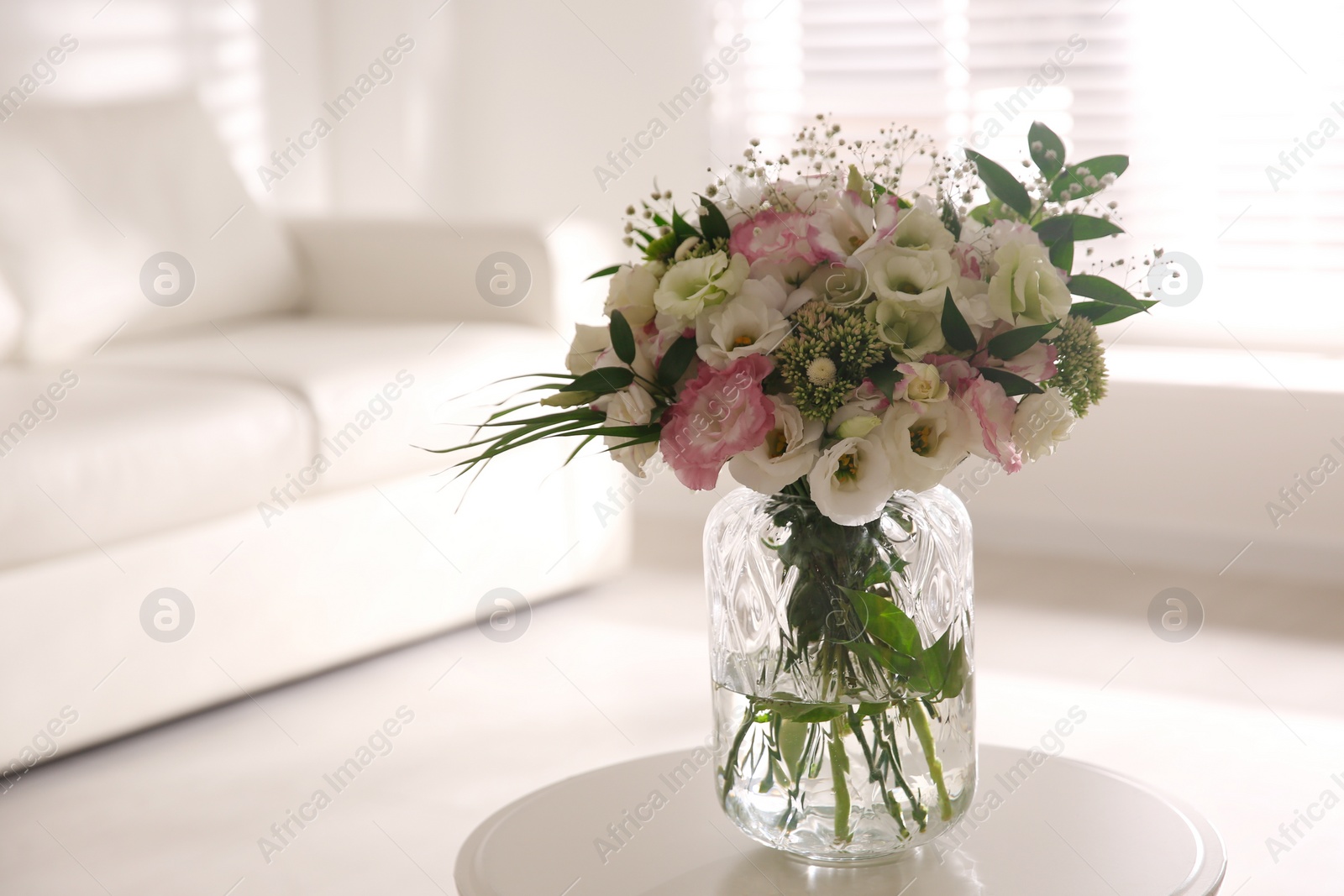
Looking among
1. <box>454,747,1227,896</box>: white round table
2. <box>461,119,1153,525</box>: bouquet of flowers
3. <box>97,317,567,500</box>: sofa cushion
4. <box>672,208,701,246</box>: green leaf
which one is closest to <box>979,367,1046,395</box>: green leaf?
<box>461,119,1153,525</box>: bouquet of flowers

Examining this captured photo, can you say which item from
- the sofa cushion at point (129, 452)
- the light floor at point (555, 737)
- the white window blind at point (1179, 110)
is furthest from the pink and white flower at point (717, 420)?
the white window blind at point (1179, 110)

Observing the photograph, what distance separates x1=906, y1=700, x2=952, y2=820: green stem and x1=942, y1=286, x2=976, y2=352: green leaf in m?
0.25

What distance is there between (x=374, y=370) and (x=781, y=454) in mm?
1590

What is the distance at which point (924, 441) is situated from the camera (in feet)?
2.97

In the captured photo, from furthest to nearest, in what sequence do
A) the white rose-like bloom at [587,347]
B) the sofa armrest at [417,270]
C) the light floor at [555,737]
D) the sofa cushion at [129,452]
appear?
the sofa armrest at [417,270] < the sofa cushion at [129,452] < the light floor at [555,737] < the white rose-like bloom at [587,347]

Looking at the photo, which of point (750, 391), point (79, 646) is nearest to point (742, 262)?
point (750, 391)

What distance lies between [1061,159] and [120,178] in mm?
2206

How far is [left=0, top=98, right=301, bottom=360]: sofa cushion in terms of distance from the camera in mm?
2535

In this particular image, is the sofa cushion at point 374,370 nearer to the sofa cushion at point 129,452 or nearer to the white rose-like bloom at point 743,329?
the sofa cushion at point 129,452

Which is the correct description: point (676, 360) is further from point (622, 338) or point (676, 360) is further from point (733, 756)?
point (733, 756)

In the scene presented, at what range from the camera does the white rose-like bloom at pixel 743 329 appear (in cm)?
90

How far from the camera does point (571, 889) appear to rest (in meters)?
0.97

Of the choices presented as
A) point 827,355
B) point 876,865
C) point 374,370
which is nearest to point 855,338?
point 827,355

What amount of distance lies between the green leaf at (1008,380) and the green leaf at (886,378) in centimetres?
6
